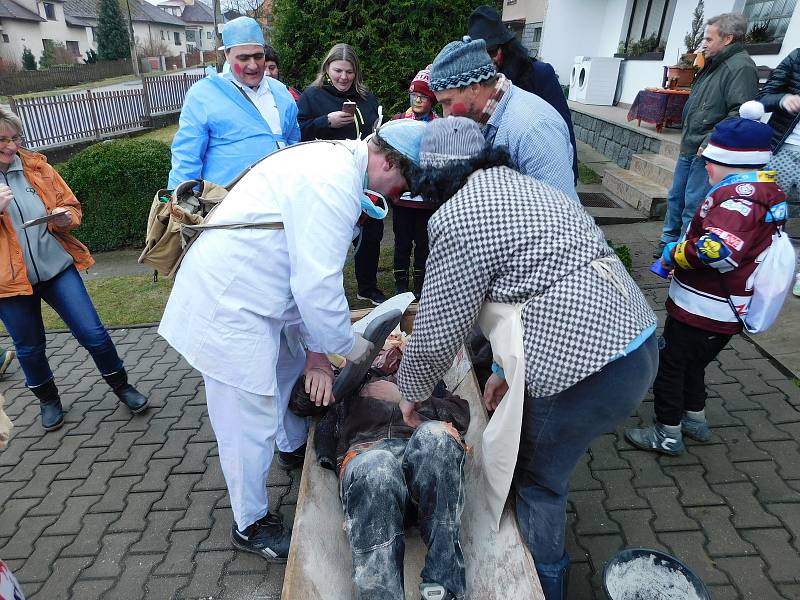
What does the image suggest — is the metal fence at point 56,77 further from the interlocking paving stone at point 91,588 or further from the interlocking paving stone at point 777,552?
the interlocking paving stone at point 777,552

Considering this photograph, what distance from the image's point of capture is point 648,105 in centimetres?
774

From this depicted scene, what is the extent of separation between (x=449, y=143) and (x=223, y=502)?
2.35 metres

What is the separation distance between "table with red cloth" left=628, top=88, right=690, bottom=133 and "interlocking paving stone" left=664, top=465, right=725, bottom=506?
20.3 feet

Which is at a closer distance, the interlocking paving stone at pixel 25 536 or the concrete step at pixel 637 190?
the interlocking paving stone at pixel 25 536

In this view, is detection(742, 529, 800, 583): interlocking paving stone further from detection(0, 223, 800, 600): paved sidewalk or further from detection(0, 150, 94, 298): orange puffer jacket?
detection(0, 150, 94, 298): orange puffer jacket

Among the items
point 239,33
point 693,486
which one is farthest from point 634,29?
point 693,486

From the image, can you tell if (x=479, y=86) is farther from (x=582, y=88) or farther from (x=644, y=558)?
(x=582, y=88)

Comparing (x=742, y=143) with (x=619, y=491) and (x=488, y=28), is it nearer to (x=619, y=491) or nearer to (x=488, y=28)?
(x=488, y=28)

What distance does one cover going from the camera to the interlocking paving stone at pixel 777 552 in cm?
227

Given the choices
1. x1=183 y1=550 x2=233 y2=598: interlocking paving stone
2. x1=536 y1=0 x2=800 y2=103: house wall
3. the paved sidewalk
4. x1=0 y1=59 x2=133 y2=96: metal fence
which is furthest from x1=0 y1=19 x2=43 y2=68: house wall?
x1=183 y1=550 x2=233 y2=598: interlocking paving stone

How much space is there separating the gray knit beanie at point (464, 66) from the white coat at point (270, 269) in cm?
84

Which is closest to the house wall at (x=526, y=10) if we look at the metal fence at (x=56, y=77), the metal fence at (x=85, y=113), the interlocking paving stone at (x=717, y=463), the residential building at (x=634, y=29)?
the residential building at (x=634, y=29)

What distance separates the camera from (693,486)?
2771 mm

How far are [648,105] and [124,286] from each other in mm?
7553
